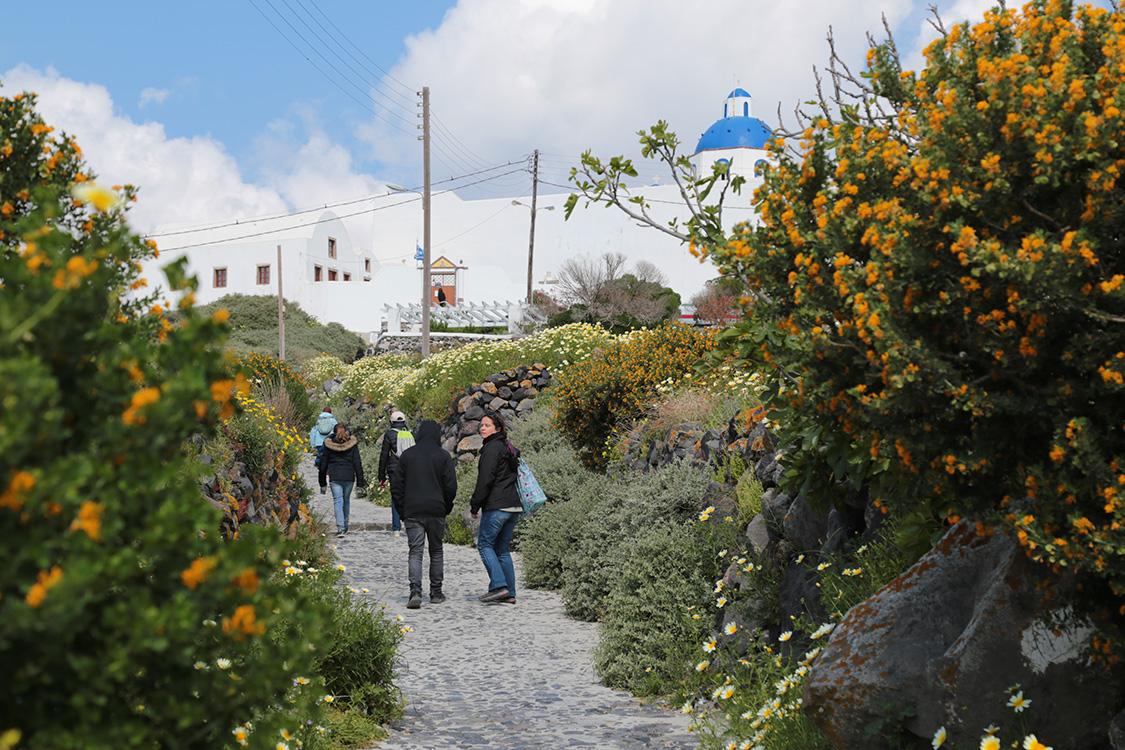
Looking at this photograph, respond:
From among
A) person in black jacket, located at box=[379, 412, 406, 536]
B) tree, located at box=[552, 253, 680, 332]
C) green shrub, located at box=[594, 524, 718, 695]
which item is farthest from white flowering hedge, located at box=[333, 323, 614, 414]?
tree, located at box=[552, 253, 680, 332]

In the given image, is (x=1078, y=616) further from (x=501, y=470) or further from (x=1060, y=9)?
(x=501, y=470)

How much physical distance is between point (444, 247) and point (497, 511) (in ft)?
166

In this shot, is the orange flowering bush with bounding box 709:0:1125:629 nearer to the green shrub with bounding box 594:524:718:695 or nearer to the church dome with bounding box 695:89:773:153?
the green shrub with bounding box 594:524:718:695

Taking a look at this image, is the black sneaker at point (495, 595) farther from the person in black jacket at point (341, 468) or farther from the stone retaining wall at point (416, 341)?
the stone retaining wall at point (416, 341)

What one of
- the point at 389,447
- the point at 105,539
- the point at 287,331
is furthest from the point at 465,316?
the point at 105,539

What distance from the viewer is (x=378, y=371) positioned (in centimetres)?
2667

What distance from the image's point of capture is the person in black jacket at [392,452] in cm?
1201

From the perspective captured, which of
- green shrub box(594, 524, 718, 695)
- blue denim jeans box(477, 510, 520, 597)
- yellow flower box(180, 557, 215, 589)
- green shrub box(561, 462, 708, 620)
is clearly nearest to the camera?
yellow flower box(180, 557, 215, 589)

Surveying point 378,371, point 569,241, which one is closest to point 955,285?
point 378,371

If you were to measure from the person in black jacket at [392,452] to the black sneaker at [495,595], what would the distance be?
348 cm

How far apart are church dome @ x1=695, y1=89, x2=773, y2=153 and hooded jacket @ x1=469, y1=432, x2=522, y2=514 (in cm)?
4470

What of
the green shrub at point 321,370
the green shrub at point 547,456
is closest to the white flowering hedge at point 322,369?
the green shrub at point 321,370

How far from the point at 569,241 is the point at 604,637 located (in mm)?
48609

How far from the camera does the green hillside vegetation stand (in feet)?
126
